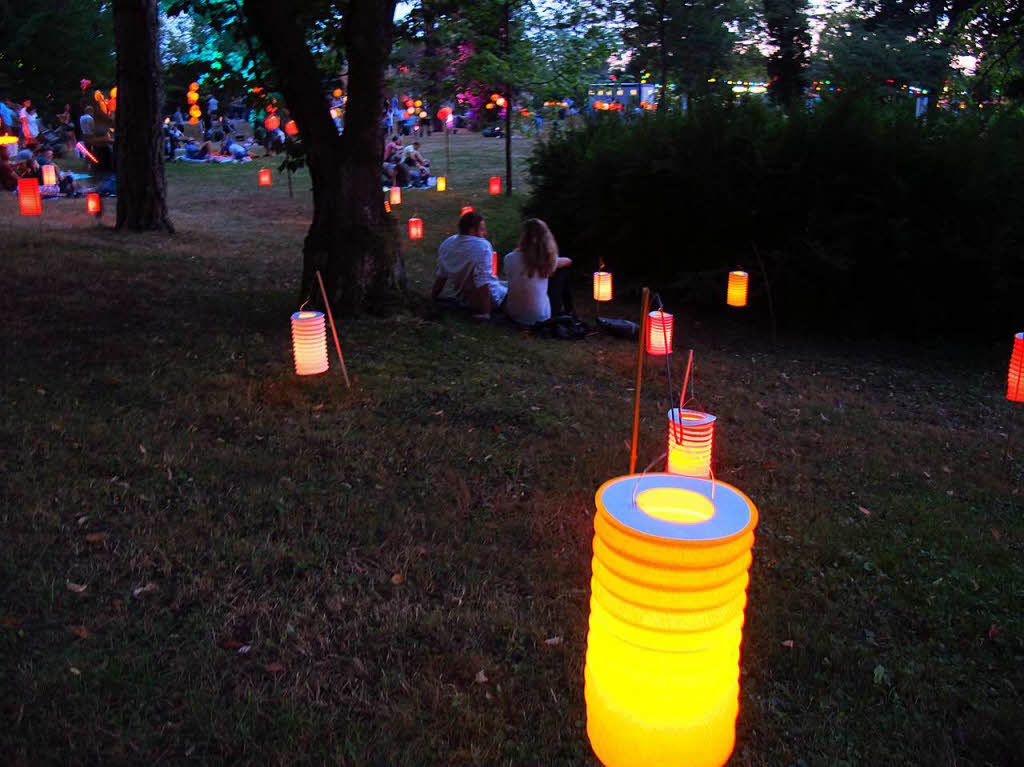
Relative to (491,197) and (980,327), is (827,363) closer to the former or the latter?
(980,327)

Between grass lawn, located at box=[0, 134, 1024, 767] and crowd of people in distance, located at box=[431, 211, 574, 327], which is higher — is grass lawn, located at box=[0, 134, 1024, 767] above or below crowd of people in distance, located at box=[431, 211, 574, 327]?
below

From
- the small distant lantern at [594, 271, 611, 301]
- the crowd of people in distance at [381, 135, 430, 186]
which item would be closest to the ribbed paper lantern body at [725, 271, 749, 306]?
the small distant lantern at [594, 271, 611, 301]

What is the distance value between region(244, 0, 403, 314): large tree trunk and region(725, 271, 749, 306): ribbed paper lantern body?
4.28m

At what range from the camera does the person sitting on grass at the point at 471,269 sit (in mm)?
9281

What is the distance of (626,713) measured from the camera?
85.3 inches

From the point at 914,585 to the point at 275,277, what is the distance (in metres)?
8.98

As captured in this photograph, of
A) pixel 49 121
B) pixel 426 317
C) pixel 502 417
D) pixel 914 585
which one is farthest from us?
pixel 49 121

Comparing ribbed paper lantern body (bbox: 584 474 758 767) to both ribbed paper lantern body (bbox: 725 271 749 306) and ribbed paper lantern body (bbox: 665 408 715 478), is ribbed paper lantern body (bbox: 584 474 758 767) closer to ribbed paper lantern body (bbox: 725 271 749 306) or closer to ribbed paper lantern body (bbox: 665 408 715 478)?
ribbed paper lantern body (bbox: 665 408 715 478)

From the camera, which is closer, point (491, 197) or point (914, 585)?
point (914, 585)

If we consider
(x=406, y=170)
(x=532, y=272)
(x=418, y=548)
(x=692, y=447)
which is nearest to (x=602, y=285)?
(x=532, y=272)

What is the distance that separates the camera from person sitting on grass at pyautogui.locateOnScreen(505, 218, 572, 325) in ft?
29.1

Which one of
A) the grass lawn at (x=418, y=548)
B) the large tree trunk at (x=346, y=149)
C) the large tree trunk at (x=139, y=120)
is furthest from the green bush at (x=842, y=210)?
the large tree trunk at (x=139, y=120)

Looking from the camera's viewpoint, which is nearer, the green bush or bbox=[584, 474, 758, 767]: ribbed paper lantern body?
bbox=[584, 474, 758, 767]: ribbed paper lantern body

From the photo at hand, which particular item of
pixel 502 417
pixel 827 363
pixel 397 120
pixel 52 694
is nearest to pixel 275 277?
pixel 502 417
